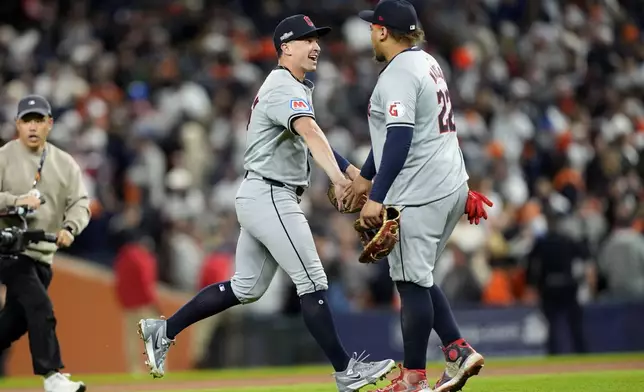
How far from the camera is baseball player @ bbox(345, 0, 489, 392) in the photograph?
26.0ft

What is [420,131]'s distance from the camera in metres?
8.16

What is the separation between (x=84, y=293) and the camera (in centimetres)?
1733

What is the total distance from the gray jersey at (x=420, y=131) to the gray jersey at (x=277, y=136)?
51cm

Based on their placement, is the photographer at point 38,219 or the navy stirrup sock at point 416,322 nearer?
the navy stirrup sock at point 416,322

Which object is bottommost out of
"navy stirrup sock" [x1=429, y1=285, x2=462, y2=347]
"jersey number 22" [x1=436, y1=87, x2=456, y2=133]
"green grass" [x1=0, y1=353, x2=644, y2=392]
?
"green grass" [x1=0, y1=353, x2=644, y2=392]

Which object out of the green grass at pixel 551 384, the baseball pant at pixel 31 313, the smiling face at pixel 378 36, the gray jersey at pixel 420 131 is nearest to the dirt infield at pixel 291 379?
the green grass at pixel 551 384

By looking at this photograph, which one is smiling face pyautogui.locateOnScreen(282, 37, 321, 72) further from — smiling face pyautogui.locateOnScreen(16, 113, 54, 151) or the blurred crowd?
the blurred crowd

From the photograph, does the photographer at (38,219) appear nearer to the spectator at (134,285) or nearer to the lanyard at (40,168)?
the lanyard at (40,168)

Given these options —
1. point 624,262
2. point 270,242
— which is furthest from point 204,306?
point 624,262

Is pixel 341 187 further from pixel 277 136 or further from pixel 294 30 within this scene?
pixel 294 30

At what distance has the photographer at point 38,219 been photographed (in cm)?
921

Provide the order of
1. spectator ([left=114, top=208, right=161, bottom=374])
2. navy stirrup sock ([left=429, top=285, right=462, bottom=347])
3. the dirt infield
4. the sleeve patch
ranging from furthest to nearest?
spectator ([left=114, top=208, right=161, bottom=374])
the dirt infield
navy stirrup sock ([left=429, top=285, right=462, bottom=347])
the sleeve patch

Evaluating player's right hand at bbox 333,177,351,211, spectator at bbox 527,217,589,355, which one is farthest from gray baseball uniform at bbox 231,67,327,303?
spectator at bbox 527,217,589,355

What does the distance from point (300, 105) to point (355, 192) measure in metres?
0.66
